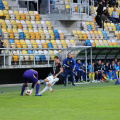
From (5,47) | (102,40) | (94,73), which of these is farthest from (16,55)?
(102,40)

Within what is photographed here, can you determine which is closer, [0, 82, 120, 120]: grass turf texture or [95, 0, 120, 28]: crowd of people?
[0, 82, 120, 120]: grass turf texture

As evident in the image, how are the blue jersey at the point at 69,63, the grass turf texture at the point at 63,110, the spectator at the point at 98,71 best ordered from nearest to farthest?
1. the grass turf texture at the point at 63,110
2. the blue jersey at the point at 69,63
3. the spectator at the point at 98,71

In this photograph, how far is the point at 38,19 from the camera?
91.7 ft

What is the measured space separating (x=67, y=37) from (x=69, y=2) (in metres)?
3.24

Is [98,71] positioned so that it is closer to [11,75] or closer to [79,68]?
[79,68]

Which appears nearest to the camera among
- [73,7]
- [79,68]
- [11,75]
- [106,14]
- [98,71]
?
[79,68]

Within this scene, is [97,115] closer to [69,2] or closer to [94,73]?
[94,73]

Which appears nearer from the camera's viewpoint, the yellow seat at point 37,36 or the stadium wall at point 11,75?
the stadium wall at point 11,75

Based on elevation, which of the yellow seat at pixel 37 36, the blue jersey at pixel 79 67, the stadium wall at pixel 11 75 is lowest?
the stadium wall at pixel 11 75

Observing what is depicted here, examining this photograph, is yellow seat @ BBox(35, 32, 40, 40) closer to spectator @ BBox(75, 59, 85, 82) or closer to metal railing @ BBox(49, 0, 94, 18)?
metal railing @ BBox(49, 0, 94, 18)

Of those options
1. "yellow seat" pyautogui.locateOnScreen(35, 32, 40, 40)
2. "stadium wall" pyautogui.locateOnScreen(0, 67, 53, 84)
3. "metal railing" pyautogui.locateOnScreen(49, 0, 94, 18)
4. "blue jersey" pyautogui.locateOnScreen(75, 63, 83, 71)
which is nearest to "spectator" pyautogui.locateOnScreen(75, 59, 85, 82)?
"blue jersey" pyautogui.locateOnScreen(75, 63, 83, 71)

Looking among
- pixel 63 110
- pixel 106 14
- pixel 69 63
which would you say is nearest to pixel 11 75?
pixel 69 63

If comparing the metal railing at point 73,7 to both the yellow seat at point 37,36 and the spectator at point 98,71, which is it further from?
the spectator at point 98,71

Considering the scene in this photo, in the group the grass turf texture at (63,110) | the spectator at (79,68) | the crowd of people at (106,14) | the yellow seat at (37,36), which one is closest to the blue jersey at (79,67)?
the spectator at (79,68)
